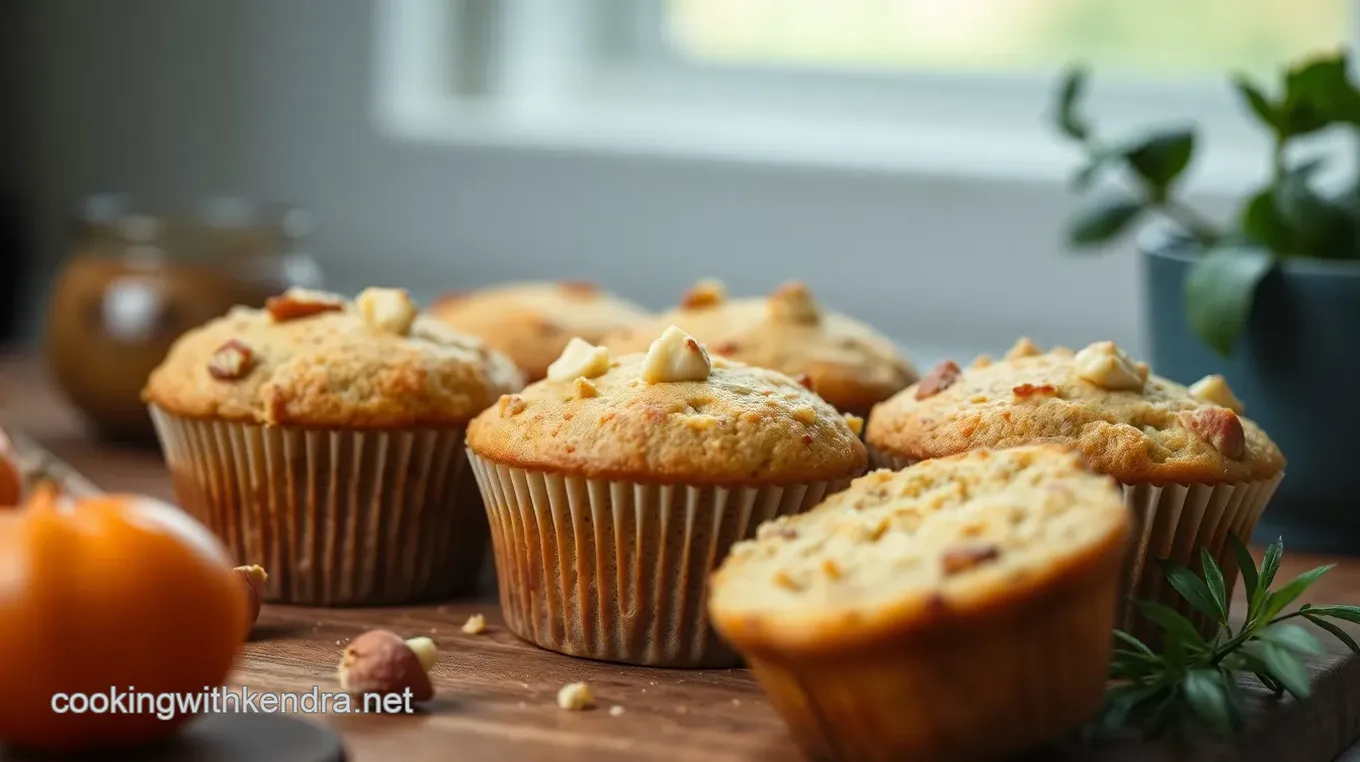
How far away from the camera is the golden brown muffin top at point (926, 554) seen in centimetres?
105

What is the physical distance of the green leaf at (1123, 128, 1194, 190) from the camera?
200 centimetres

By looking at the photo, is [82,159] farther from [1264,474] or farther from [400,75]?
[1264,474]

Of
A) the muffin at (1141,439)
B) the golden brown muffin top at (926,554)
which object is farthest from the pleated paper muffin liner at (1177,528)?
the golden brown muffin top at (926,554)

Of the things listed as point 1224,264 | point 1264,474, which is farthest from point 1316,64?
point 1264,474

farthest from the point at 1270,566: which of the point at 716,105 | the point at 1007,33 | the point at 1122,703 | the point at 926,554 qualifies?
the point at 716,105

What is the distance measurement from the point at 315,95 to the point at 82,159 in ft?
2.06

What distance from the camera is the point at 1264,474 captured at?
4.85 ft

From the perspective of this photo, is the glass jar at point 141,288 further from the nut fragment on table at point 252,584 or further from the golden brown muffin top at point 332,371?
the nut fragment on table at point 252,584

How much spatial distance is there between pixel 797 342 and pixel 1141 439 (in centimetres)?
49

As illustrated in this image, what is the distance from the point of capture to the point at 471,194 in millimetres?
3133

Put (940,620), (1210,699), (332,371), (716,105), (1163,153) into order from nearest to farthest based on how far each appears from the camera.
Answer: (940,620) < (1210,699) < (332,371) < (1163,153) < (716,105)

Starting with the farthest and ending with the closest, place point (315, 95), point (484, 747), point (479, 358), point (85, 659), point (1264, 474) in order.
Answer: point (315, 95) → point (479, 358) → point (1264, 474) → point (484, 747) → point (85, 659)

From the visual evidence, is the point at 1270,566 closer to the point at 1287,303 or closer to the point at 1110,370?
the point at 1110,370

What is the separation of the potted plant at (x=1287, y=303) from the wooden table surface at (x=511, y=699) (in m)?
0.16
